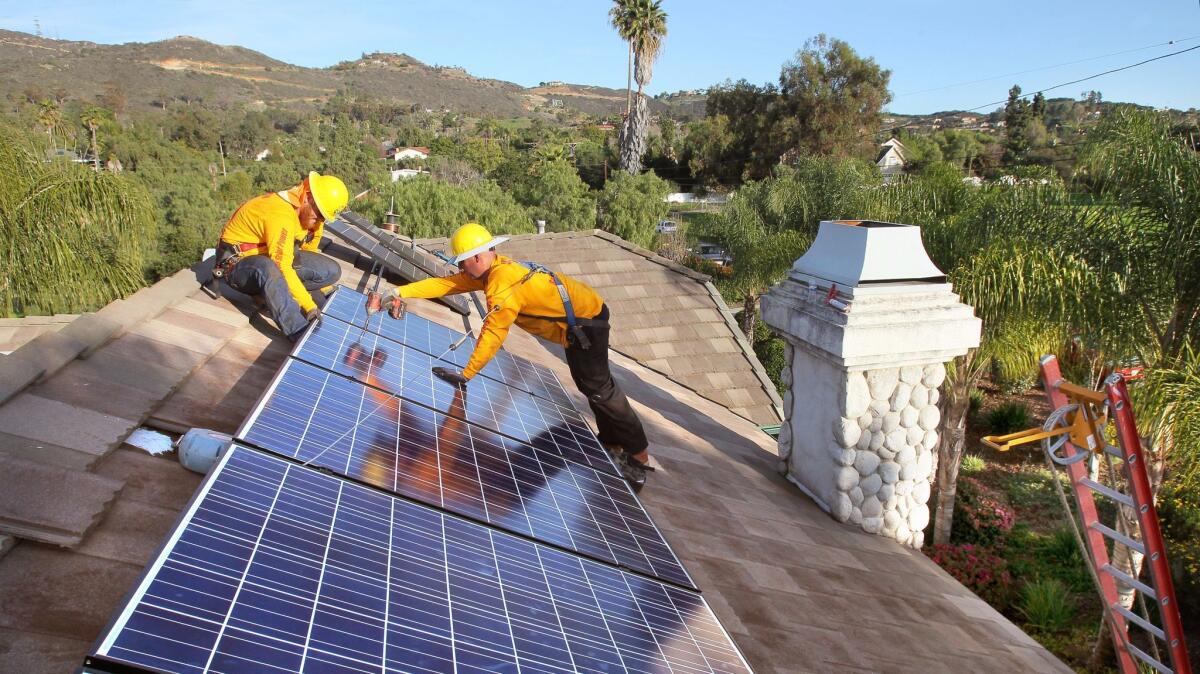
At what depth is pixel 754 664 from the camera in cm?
406

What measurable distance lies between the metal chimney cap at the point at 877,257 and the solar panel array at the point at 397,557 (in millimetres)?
2926

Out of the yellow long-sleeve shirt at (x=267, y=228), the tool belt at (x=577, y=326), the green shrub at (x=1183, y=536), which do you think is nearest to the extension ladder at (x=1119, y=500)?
the tool belt at (x=577, y=326)

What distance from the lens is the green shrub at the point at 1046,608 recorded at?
39.1ft

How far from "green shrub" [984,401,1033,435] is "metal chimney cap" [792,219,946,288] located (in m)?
19.4

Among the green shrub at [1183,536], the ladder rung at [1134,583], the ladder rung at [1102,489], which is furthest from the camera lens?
the green shrub at [1183,536]

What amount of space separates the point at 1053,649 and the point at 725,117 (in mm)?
56809

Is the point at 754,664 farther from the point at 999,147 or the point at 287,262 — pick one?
the point at 999,147

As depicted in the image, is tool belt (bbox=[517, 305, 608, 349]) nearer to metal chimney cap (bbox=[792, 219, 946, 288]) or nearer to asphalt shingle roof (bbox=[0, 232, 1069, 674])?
asphalt shingle roof (bbox=[0, 232, 1069, 674])

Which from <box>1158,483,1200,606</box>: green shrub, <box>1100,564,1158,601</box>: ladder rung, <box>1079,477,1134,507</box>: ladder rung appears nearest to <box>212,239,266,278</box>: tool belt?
<box>1079,477,1134,507</box>: ladder rung

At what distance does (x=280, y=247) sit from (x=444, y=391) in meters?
2.40

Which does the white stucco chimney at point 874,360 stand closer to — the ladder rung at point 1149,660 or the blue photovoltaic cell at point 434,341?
the ladder rung at point 1149,660

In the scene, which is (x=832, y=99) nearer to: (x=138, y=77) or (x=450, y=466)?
(x=450, y=466)

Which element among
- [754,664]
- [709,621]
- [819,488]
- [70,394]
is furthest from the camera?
[819,488]

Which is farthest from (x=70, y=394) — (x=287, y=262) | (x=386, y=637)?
(x=386, y=637)
